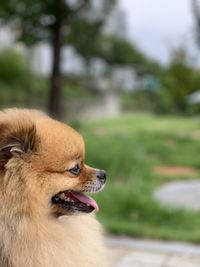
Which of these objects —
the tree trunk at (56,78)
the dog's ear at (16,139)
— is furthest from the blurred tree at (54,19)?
the dog's ear at (16,139)

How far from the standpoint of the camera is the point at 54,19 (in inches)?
488

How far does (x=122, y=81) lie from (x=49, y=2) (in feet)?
92.7

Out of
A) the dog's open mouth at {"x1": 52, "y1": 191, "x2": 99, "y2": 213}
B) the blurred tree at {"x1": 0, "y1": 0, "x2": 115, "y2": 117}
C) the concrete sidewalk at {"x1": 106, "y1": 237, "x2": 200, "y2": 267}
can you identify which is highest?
the blurred tree at {"x1": 0, "y1": 0, "x2": 115, "y2": 117}

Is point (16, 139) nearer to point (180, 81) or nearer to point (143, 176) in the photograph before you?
point (143, 176)

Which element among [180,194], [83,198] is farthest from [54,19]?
[83,198]

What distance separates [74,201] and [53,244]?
0.82 feet

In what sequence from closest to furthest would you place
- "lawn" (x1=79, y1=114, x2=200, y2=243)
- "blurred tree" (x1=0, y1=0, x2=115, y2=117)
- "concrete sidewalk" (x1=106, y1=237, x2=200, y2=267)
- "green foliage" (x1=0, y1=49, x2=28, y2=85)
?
"concrete sidewalk" (x1=106, y1=237, x2=200, y2=267) → "lawn" (x1=79, y1=114, x2=200, y2=243) → "blurred tree" (x1=0, y1=0, x2=115, y2=117) → "green foliage" (x1=0, y1=49, x2=28, y2=85)

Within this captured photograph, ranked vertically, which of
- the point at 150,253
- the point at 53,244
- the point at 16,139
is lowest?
the point at 150,253

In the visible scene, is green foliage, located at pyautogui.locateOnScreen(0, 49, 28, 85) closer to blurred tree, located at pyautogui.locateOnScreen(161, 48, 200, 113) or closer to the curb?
blurred tree, located at pyautogui.locateOnScreen(161, 48, 200, 113)

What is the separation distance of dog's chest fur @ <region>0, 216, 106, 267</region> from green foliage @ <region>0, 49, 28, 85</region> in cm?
1998

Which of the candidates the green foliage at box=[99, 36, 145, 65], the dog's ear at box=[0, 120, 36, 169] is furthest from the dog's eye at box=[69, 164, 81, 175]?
the green foliage at box=[99, 36, 145, 65]

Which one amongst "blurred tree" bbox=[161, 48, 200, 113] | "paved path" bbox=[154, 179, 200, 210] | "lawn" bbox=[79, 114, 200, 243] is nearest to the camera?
"lawn" bbox=[79, 114, 200, 243]

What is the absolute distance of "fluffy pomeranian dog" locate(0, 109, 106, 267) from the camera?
2.34 meters

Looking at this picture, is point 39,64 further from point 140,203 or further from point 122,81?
point 140,203
